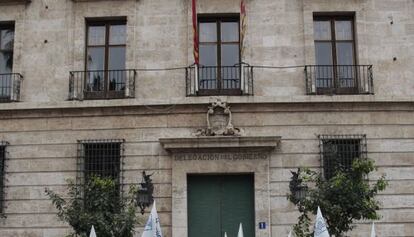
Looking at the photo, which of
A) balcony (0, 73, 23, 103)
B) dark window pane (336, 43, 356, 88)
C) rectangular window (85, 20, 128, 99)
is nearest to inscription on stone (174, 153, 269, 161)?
rectangular window (85, 20, 128, 99)

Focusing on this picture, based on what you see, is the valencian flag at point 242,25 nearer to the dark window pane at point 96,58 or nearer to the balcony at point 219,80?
the balcony at point 219,80

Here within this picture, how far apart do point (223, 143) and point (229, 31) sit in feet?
12.1

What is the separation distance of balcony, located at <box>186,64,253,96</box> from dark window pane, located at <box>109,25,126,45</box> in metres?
2.41

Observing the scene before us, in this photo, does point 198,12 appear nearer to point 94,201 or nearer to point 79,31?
point 79,31

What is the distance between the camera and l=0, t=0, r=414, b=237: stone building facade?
1753 centimetres

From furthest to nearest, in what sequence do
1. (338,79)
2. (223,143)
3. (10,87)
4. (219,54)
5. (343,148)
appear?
1. (10,87)
2. (219,54)
3. (338,79)
4. (343,148)
5. (223,143)

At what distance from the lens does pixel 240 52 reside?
723 inches

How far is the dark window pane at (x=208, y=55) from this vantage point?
18594 mm

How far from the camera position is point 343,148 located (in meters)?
17.8

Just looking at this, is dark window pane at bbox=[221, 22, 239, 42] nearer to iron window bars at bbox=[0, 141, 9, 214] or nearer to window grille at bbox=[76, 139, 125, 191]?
window grille at bbox=[76, 139, 125, 191]

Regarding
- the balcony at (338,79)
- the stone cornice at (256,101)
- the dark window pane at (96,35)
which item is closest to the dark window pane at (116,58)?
the dark window pane at (96,35)

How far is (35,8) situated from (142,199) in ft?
24.3

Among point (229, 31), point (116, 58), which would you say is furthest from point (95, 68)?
point (229, 31)

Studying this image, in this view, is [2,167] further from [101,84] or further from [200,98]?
[200,98]
